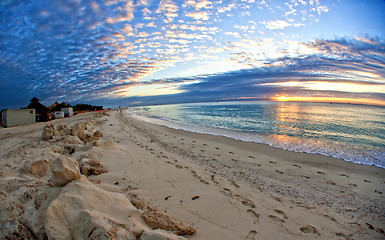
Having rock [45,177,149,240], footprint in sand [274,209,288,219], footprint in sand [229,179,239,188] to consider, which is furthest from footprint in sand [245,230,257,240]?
footprint in sand [229,179,239,188]

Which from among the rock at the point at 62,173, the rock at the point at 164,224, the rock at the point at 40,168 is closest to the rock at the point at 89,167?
the rock at the point at 40,168

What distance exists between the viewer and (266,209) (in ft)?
11.9

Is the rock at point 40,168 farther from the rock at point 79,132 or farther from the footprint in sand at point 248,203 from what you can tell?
the footprint in sand at point 248,203

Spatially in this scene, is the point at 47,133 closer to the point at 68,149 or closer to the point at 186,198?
the point at 68,149

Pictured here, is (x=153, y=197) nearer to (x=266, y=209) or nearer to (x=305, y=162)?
(x=266, y=209)

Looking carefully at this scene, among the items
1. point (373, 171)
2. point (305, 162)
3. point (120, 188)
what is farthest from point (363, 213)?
point (120, 188)

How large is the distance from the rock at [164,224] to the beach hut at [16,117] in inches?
937

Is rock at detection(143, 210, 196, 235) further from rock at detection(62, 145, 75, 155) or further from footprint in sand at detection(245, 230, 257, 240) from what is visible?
rock at detection(62, 145, 75, 155)

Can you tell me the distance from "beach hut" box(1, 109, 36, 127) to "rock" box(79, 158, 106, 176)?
20917 mm

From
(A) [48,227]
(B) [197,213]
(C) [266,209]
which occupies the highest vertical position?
(A) [48,227]

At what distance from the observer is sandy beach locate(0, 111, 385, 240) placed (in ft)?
6.63

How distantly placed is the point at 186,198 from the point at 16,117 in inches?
956

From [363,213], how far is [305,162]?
3.47m

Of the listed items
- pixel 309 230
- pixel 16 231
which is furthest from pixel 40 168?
pixel 309 230
